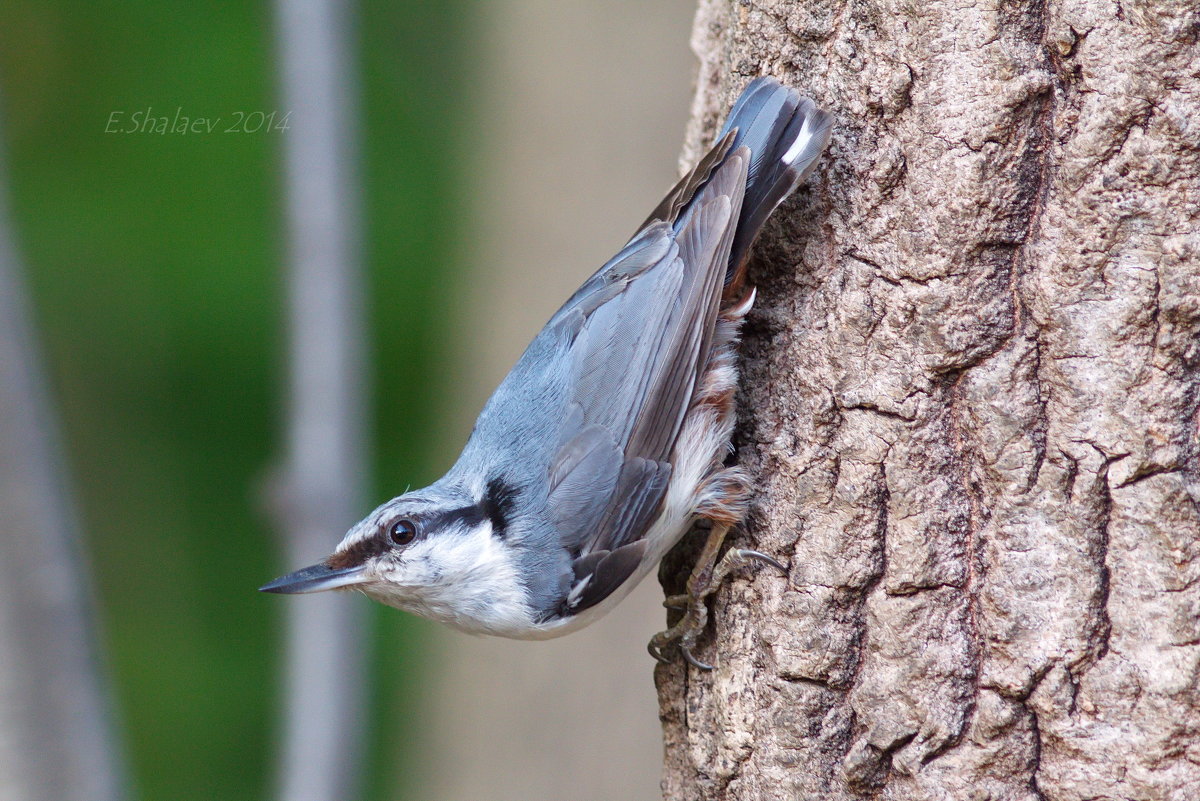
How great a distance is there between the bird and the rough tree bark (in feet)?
0.41

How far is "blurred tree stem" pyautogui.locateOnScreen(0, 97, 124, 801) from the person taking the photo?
267 centimetres

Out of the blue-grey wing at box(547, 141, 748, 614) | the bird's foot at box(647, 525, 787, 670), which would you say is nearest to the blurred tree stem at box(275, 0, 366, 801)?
the blue-grey wing at box(547, 141, 748, 614)

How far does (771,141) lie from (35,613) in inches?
84.2

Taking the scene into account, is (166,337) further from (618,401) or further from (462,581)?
(618,401)

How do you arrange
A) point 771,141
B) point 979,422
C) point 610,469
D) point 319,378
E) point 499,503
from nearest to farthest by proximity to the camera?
point 979,422, point 771,141, point 610,469, point 499,503, point 319,378

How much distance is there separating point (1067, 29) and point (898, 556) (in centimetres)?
100

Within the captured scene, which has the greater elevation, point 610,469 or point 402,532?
point 610,469

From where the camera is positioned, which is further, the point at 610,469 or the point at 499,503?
the point at 499,503

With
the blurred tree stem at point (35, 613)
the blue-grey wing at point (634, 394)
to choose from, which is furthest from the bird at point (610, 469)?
the blurred tree stem at point (35, 613)

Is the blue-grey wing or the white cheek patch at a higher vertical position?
the blue-grey wing

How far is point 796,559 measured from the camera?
2193mm

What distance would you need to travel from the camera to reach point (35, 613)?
8.76ft

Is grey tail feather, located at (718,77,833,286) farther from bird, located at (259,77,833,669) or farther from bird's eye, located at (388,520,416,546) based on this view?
bird's eye, located at (388,520,416,546)

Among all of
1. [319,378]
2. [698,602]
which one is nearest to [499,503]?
[698,602]
